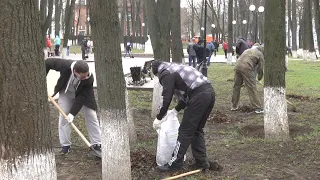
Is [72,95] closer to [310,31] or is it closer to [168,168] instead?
[168,168]

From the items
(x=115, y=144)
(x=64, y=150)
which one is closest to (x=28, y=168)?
(x=115, y=144)

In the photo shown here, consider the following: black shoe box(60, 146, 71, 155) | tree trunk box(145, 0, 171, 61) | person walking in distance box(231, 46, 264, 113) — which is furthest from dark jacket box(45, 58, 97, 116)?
person walking in distance box(231, 46, 264, 113)

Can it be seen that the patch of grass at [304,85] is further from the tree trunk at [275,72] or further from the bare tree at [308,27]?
the bare tree at [308,27]

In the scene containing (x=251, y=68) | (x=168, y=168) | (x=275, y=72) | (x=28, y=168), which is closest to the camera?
(x=28, y=168)

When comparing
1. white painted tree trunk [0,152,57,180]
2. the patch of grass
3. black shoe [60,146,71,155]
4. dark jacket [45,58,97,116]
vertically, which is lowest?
black shoe [60,146,71,155]

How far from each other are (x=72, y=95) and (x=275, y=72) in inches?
116

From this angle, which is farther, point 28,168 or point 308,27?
point 308,27

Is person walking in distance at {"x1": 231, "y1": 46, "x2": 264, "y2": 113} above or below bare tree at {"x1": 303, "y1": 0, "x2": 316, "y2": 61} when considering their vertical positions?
below

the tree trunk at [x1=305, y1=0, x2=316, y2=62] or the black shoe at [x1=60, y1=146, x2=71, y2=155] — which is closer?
the black shoe at [x1=60, y1=146, x2=71, y2=155]

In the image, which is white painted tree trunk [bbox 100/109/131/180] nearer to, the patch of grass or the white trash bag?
the white trash bag

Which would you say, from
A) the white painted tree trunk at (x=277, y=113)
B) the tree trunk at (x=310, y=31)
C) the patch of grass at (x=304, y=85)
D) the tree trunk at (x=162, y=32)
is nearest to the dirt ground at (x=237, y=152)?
the white painted tree trunk at (x=277, y=113)

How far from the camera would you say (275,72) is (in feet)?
21.8

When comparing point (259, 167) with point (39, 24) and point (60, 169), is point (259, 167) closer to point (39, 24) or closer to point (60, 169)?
point (60, 169)

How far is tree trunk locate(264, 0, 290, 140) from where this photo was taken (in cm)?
653
